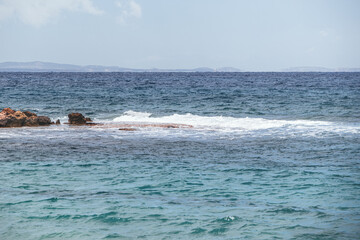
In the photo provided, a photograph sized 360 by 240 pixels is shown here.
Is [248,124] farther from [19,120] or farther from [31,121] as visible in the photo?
[19,120]

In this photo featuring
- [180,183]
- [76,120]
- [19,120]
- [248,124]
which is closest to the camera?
[180,183]

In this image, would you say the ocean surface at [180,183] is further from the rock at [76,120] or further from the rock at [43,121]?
the rock at [76,120]

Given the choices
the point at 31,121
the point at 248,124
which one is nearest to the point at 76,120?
the point at 31,121

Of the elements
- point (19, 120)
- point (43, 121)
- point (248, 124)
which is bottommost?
point (248, 124)

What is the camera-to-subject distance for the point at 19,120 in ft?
77.3

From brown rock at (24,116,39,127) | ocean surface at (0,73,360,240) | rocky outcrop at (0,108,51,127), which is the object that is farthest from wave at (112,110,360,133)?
brown rock at (24,116,39,127)

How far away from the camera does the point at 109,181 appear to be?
11.4 meters

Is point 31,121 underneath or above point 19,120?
underneath

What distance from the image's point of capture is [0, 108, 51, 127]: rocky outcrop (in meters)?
23.4

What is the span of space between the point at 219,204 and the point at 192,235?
1.73 meters

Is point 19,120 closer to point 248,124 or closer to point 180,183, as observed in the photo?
point 248,124

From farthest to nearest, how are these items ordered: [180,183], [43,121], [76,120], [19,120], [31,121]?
1. [76,120]
2. [43,121]
3. [31,121]
4. [19,120]
5. [180,183]

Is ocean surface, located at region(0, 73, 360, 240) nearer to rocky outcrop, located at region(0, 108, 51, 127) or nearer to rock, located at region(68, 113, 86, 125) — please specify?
rocky outcrop, located at region(0, 108, 51, 127)

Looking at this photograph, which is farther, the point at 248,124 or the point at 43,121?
the point at 248,124
